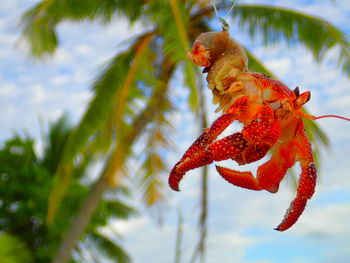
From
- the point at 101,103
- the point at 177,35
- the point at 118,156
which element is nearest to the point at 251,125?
the point at 177,35

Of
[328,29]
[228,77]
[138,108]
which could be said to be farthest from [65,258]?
[228,77]

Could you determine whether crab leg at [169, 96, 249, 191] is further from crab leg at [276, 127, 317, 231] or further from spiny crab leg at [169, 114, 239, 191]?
crab leg at [276, 127, 317, 231]

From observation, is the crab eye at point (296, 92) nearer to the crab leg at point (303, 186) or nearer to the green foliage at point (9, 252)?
the crab leg at point (303, 186)

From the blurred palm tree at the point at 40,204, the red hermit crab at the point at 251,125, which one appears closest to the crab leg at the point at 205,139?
the red hermit crab at the point at 251,125

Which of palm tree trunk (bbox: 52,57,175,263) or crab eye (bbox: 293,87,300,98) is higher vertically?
palm tree trunk (bbox: 52,57,175,263)

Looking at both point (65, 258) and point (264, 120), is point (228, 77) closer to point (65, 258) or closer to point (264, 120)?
point (264, 120)

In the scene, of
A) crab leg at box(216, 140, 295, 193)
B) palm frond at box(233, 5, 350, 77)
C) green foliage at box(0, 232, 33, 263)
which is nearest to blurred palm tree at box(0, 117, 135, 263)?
green foliage at box(0, 232, 33, 263)
